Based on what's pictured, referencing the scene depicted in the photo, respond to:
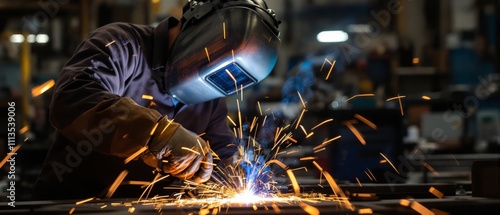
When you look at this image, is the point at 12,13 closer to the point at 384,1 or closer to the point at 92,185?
the point at 384,1

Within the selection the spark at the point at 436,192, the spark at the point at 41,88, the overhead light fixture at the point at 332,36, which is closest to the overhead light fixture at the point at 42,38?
the spark at the point at 41,88

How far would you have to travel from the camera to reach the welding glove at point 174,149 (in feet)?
5.77

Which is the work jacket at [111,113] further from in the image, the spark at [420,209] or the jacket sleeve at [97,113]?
the spark at [420,209]

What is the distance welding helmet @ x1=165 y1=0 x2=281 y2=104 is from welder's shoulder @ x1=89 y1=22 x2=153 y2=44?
0.14 meters

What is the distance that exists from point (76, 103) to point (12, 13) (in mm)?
5138

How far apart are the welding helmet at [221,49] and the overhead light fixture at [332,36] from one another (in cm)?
581

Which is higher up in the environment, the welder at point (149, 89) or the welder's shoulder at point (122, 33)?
the welder's shoulder at point (122, 33)

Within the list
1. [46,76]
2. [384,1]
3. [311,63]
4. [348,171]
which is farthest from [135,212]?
[384,1]

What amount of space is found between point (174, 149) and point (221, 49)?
12.4 inches

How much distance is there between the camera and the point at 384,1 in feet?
26.5

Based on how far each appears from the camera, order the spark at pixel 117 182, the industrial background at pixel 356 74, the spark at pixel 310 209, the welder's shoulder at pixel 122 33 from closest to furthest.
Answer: the spark at pixel 310 209 → the welder's shoulder at pixel 122 33 → the spark at pixel 117 182 → the industrial background at pixel 356 74

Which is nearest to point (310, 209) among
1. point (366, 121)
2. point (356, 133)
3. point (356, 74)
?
point (356, 133)

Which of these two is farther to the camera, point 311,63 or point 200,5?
point 311,63

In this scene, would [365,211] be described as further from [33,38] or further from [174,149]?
[33,38]
